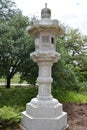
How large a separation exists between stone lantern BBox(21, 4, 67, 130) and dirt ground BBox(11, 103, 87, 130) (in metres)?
0.39

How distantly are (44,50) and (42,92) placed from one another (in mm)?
1013

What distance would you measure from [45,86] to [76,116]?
75.9 inches

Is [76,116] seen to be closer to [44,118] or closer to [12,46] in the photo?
[44,118]

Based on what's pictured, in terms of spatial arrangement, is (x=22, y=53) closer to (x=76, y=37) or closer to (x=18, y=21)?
(x=18, y=21)

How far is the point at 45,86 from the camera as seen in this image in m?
6.91

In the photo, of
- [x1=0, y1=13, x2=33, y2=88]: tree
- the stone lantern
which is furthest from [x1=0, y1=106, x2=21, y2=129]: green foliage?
[x1=0, y1=13, x2=33, y2=88]: tree

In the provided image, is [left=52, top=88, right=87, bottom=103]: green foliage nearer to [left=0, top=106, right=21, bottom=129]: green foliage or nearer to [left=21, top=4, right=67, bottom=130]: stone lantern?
[left=21, top=4, right=67, bottom=130]: stone lantern

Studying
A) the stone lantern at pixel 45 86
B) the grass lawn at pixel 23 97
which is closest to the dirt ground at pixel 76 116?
the stone lantern at pixel 45 86

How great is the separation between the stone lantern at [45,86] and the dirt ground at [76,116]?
1.28 ft

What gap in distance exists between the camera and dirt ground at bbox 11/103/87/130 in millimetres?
Result: 7096

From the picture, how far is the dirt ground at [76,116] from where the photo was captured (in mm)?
7096

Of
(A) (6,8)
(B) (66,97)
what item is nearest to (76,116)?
(B) (66,97)

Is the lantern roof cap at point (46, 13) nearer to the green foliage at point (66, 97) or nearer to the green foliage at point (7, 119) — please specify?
Answer: the green foliage at point (7, 119)

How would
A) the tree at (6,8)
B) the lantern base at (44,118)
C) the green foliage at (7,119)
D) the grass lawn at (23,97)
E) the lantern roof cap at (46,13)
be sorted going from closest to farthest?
the lantern base at (44,118)
the green foliage at (7,119)
the lantern roof cap at (46,13)
the grass lawn at (23,97)
the tree at (6,8)
